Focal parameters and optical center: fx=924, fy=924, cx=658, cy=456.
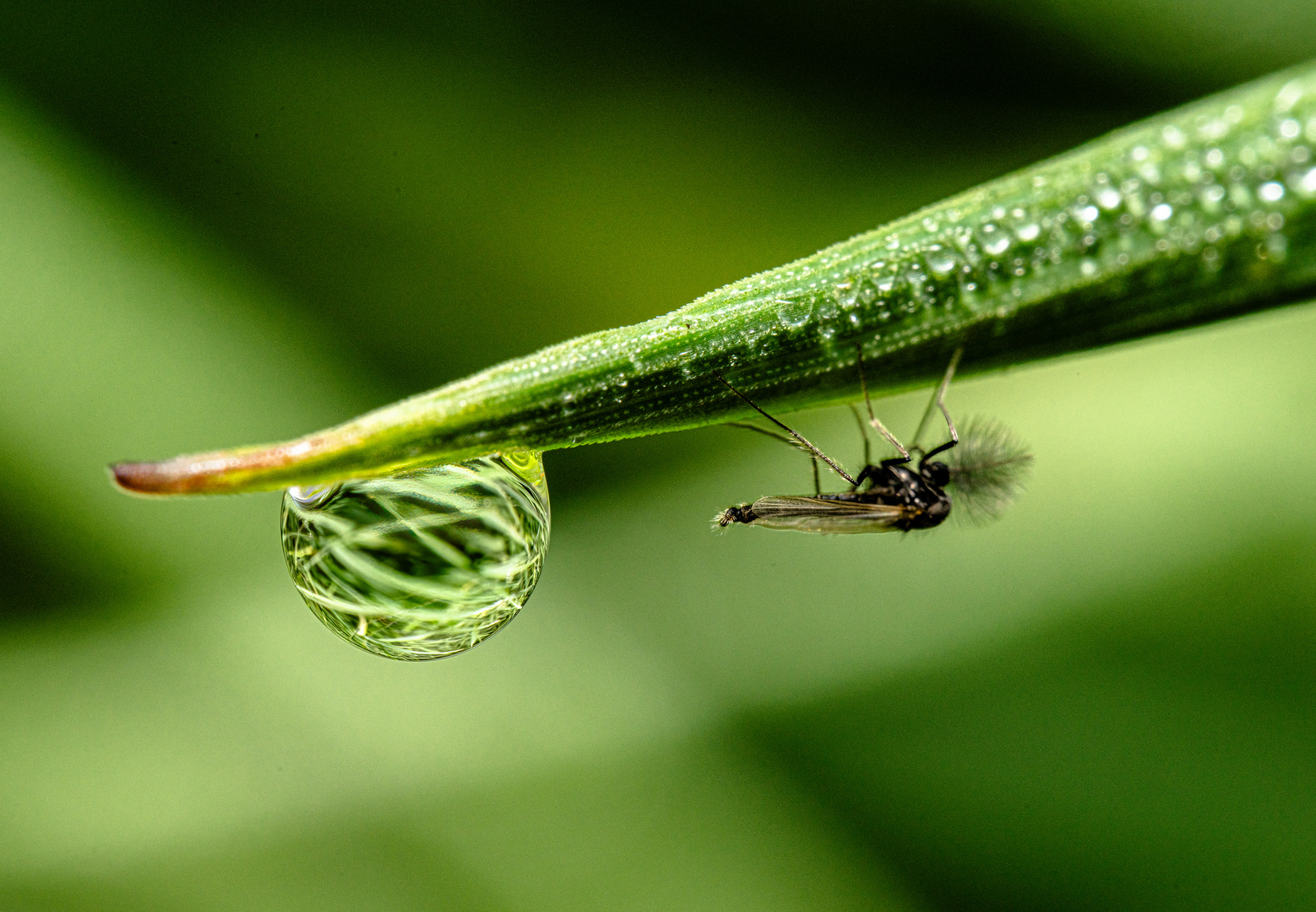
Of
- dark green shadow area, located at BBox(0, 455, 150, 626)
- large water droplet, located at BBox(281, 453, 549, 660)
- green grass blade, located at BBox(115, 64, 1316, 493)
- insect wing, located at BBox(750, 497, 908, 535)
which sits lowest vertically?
green grass blade, located at BBox(115, 64, 1316, 493)

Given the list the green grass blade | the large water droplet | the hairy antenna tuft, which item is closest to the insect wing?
the hairy antenna tuft

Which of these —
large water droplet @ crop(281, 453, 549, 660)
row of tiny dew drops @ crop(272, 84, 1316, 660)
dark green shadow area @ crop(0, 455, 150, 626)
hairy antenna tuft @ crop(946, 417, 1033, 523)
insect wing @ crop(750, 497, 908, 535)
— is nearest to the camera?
row of tiny dew drops @ crop(272, 84, 1316, 660)

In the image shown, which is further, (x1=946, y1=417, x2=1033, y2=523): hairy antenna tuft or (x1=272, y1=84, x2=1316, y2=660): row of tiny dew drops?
(x1=946, y1=417, x2=1033, y2=523): hairy antenna tuft

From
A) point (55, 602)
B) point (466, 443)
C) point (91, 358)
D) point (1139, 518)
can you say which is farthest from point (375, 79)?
point (1139, 518)

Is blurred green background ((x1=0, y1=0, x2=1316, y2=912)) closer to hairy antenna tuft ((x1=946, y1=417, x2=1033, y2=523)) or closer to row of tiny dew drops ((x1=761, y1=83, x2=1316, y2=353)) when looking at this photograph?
hairy antenna tuft ((x1=946, y1=417, x2=1033, y2=523))

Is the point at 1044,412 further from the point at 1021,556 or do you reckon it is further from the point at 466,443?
the point at 466,443

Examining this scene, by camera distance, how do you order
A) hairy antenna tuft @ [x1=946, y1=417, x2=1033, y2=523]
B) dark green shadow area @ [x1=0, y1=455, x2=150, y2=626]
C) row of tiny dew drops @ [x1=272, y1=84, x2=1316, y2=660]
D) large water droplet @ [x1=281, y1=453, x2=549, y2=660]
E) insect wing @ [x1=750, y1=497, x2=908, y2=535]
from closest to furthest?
row of tiny dew drops @ [x1=272, y1=84, x2=1316, y2=660]
large water droplet @ [x1=281, y1=453, x2=549, y2=660]
insect wing @ [x1=750, y1=497, x2=908, y2=535]
hairy antenna tuft @ [x1=946, y1=417, x2=1033, y2=523]
dark green shadow area @ [x1=0, y1=455, x2=150, y2=626]

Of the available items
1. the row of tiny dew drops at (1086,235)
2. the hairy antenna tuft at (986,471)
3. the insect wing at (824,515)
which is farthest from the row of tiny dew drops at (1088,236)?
the hairy antenna tuft at (986,471)
